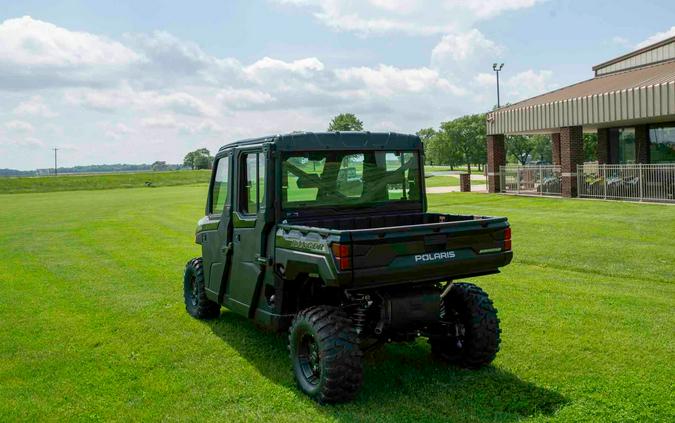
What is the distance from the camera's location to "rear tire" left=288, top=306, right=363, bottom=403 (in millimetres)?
5559

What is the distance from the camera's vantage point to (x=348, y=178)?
7.04 metres

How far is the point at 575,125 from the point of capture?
→ 2778cm

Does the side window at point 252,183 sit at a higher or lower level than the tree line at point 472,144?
lower

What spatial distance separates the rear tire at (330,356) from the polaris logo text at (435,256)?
82cm

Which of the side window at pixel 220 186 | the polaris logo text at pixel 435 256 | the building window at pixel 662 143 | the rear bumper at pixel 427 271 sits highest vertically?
the building window at pixel 662 143

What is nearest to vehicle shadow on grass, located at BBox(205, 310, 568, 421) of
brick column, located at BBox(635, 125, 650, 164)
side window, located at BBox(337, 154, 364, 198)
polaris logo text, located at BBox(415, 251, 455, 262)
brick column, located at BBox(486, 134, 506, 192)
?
polaris logo text, located at BBox(415, 251, 455, 262)

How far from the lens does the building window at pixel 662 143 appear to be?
1064 inches

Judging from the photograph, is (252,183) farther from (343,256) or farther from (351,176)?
(343,256)

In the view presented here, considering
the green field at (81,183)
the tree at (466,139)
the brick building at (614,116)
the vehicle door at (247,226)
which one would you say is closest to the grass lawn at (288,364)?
the vehicle door at (247,226)

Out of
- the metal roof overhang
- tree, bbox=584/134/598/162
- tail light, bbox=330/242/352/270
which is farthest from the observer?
tree, bbox=584/134/598/162

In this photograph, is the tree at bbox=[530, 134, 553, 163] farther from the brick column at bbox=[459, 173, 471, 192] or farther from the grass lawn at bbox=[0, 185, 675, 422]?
the grass lawn at bbox=[0, 185, 675, 422]

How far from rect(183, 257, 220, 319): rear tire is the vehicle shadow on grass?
51.7 inches

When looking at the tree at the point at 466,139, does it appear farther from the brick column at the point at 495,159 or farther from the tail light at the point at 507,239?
the tail light at the point at 507,239

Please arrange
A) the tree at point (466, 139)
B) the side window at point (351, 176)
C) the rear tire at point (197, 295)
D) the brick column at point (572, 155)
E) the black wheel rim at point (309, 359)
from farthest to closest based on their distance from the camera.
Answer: the tree at point (466, 139)
the brick column at point (572, 155)
the rear tire at point (197, 295)
the side window at point (351, 176)
the black wheel rim at point (309, 359)
